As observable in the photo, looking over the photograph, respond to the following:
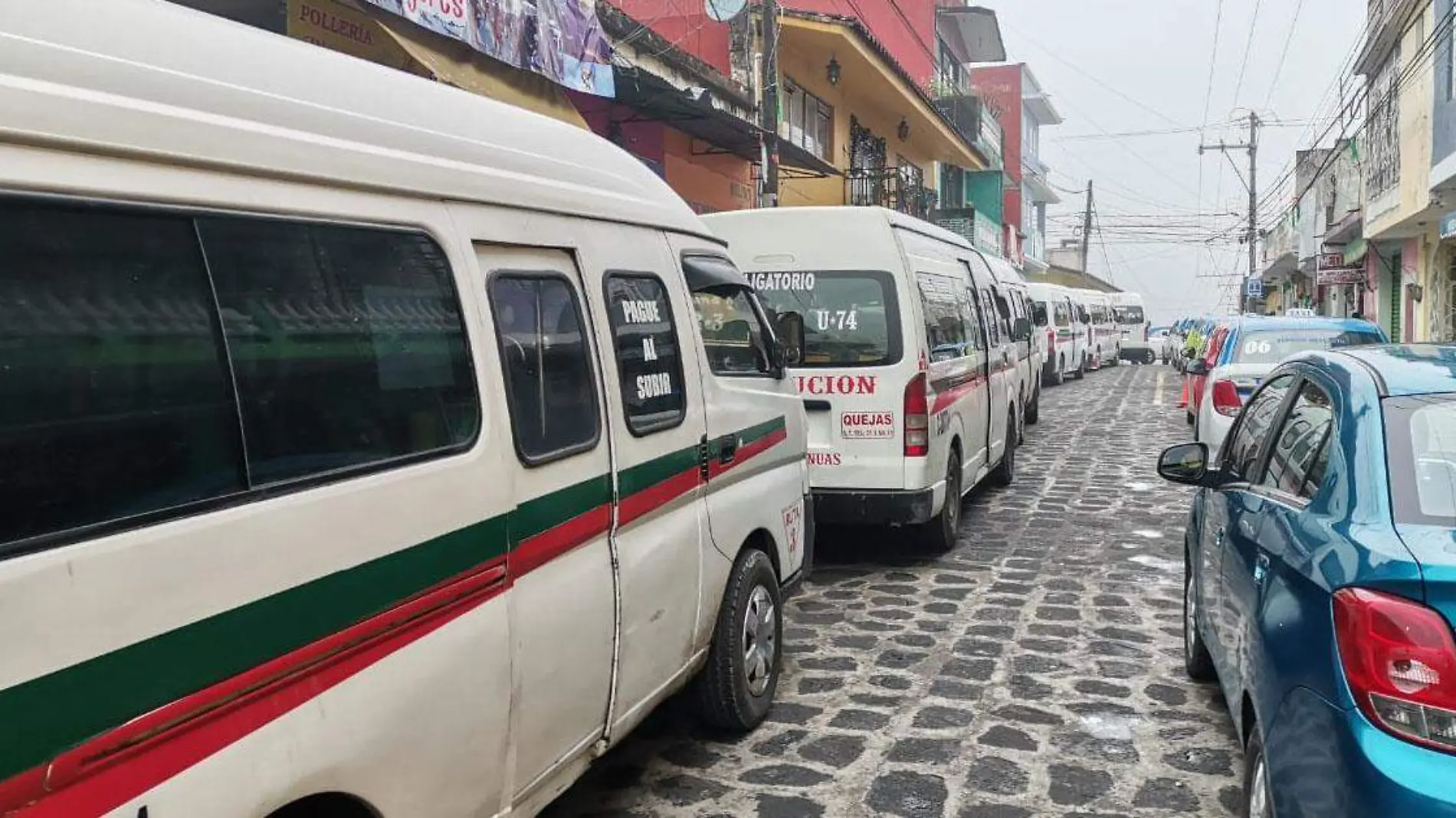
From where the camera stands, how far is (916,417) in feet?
23.6

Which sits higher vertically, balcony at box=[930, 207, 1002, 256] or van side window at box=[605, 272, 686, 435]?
balcony at box=[930, 207, 1002, 256]

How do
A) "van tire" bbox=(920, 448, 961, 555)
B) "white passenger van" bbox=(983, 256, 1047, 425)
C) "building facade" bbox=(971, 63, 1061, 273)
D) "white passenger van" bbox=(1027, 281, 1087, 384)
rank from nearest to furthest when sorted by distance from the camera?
"van tire" bbox=(920, 448, 961, 555)
"white passenger van" bbox=(983, 256, 1047, 425)
"white passenger van" bbox=(1027, 281, 1087, 384)
"building facade" bbox=(971, 63, 1061, 273)

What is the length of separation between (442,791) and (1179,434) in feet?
50.1

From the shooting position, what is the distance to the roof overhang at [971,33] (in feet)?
118

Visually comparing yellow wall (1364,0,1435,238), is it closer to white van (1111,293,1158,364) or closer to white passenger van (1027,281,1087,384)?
white passenger van (1027,281,1087,384)

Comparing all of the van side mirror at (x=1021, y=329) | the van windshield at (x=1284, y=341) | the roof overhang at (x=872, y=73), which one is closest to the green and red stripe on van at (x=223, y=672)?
the van windshield at (x=1284, y=341)

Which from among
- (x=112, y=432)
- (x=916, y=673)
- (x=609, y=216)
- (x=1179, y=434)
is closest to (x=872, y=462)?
(x=916, y=673)

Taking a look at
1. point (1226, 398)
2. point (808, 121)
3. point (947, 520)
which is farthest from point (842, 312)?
point (808, 121)

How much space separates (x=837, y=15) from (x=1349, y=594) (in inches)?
775

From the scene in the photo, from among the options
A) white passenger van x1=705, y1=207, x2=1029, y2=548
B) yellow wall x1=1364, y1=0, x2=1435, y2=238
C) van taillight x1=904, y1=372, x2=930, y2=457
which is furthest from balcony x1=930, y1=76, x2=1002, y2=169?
van taillight x1=904, y1=372, x2=930, y2=457

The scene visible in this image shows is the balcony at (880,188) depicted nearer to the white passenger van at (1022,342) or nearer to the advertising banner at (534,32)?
the white passenger van at (1022,342)

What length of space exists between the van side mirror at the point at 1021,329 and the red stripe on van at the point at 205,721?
10488 mm

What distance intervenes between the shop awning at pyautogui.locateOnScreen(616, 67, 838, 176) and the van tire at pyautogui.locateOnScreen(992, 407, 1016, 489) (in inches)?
190

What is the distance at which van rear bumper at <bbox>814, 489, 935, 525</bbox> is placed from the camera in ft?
23.7
